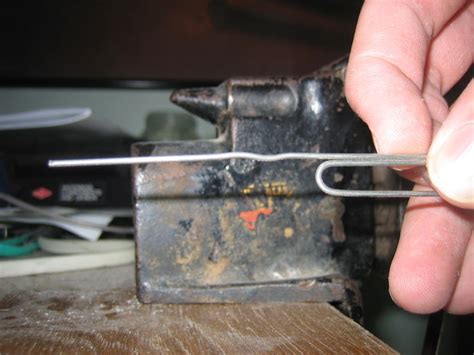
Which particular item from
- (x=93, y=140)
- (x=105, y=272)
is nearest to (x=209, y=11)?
(x=93, y=140)

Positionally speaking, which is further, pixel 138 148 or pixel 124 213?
pixel 124 213

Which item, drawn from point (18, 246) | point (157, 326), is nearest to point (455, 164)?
point (157, 326)

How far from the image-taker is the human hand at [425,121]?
0.31m

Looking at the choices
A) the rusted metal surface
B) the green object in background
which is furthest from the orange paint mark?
the green object in background

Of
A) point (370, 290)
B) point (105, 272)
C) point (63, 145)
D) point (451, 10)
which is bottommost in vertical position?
point (370, 290)

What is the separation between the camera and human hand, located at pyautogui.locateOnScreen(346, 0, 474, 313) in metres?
0.31

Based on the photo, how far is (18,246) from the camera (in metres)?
0.55

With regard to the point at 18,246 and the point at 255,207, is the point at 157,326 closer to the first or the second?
the point at 255,207

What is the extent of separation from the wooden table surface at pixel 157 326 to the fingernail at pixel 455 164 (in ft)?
0.42

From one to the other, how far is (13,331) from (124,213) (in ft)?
1.01

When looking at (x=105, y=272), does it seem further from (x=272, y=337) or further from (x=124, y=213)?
(x=272, y=337)

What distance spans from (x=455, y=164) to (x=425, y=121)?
0.20ft

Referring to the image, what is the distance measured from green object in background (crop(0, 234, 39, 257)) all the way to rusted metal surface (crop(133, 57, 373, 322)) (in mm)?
252

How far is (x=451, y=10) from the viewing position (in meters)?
0.43
